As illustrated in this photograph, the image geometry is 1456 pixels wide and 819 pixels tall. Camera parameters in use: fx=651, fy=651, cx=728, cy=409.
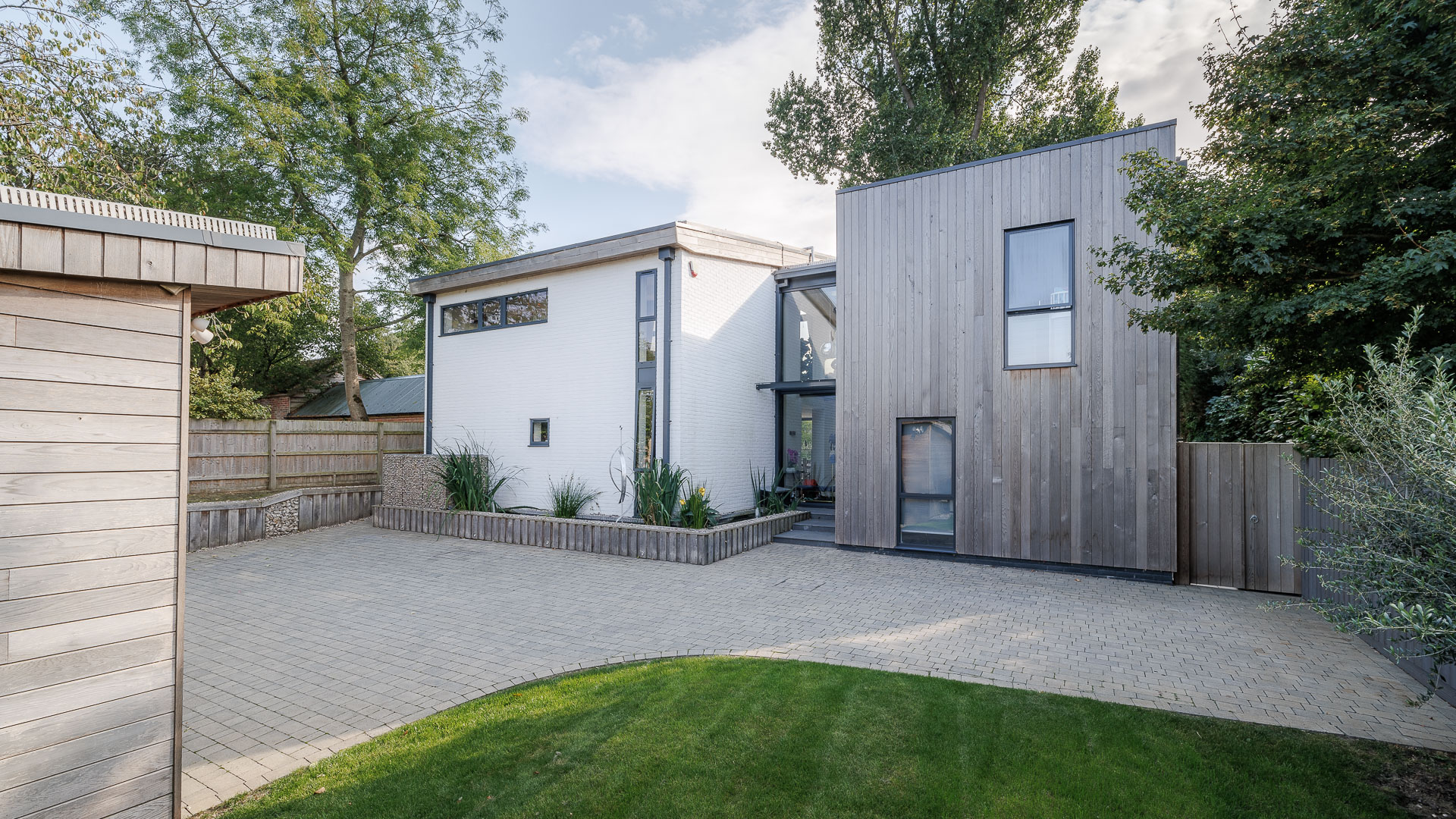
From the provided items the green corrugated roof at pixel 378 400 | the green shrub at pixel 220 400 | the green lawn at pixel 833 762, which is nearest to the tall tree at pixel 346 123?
the green shrub at pixel 220 400

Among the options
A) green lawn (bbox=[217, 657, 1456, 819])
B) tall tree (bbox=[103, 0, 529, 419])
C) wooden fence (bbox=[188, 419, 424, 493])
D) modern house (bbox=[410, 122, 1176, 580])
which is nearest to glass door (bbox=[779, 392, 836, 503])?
modern house (bbox=[410, 122, 1176, 580])

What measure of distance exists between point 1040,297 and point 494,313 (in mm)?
9583

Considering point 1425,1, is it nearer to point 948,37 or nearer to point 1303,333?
point 1303,333

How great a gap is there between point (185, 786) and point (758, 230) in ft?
36.8

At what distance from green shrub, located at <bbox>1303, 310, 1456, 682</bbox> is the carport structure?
4.80 m

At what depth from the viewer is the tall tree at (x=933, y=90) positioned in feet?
52.3

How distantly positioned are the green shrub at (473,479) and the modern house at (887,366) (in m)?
0.38

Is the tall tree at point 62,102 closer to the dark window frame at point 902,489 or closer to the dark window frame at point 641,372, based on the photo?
the dark window frame at point 641,372

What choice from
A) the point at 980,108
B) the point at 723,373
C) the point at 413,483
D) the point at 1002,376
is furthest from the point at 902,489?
the point at 980,108

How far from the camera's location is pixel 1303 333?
5.02 metres

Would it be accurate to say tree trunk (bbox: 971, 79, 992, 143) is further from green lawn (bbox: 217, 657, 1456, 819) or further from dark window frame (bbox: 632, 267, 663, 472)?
green lawn (bbox: 217, 657, 1456, 819)

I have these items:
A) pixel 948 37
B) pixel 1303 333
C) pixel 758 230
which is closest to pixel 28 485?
pixel 1303 333

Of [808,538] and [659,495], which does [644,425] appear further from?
[808,538]

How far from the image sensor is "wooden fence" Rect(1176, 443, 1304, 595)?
7051 mm
